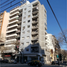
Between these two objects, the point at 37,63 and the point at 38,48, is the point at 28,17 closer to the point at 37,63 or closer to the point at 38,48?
the point at 38,48

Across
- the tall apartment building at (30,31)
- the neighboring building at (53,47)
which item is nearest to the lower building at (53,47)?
the neighboring building at (53,47)

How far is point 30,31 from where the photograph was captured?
41.3 m

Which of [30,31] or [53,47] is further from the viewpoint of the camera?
[53,47]

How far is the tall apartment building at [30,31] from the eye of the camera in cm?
3859

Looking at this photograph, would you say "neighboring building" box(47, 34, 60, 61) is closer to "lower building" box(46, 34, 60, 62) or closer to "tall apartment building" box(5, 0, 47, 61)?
"lower building" box(46, 34, 60, 62)

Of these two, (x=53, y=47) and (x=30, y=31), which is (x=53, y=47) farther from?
(x=30, y=31)

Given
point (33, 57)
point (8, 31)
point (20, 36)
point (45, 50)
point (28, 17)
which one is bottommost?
point (33, 57)

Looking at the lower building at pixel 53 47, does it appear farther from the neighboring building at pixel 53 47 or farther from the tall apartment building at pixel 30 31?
the tall apartment building at pixel 30 31

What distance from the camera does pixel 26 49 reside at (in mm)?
39875

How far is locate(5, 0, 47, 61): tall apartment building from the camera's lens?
38.6 meters

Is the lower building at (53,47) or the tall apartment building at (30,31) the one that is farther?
the tall apartment building at (30,31)

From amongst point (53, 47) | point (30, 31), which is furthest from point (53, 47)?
point (30, 31)

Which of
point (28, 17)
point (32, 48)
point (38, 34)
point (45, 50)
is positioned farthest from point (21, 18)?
point (45, 50)

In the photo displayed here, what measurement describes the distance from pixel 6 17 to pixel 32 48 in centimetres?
2915
